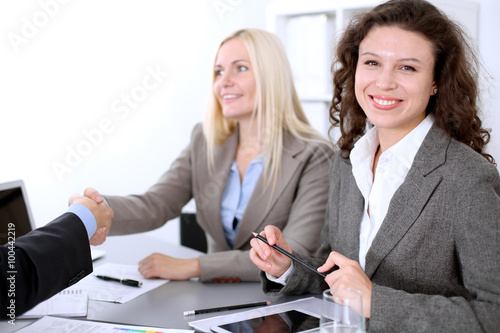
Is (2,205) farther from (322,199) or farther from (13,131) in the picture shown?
(13,131)

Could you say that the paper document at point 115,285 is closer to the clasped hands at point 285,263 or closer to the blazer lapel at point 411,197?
the clasped hands at point 285,263

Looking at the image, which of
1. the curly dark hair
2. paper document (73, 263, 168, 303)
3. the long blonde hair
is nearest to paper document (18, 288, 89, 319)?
paper document (73, 263, 168, 303)

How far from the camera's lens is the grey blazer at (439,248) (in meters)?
1.17

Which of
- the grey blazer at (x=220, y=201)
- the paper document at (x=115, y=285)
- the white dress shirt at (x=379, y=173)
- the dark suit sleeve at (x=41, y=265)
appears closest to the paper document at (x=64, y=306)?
the paper document at (x=115, y=285)

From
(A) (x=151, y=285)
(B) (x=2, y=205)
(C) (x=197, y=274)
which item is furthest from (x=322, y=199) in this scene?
(B) (x=2, y=205)

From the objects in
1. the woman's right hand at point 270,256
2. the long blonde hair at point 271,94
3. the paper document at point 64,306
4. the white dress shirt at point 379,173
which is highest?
the long blonde hair at point 271,94

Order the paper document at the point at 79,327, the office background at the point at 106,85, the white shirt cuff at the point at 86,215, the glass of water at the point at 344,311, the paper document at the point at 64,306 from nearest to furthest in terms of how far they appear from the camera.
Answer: the glass of water at the point at 344,311
the paper document at the point at 79,327
the paper document at the point at 64,306
the white shirt cuff at the point at 86,215
the office background at the point at 106,85

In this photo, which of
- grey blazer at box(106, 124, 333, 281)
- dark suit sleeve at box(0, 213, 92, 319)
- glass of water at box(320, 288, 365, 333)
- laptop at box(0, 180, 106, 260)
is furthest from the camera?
grey blazer at box(106, 124, 333, 281)

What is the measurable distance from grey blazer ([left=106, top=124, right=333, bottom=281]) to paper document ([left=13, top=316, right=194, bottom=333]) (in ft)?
1.57

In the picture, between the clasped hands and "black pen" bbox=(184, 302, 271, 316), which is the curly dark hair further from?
"black pen" bbox=(184, 302, 271, 316)

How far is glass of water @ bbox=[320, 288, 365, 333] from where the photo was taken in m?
1.02

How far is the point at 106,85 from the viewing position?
3496 millimetres

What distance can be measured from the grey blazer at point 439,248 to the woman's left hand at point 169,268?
385mm

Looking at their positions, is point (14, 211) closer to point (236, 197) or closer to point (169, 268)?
point (169, 268)
